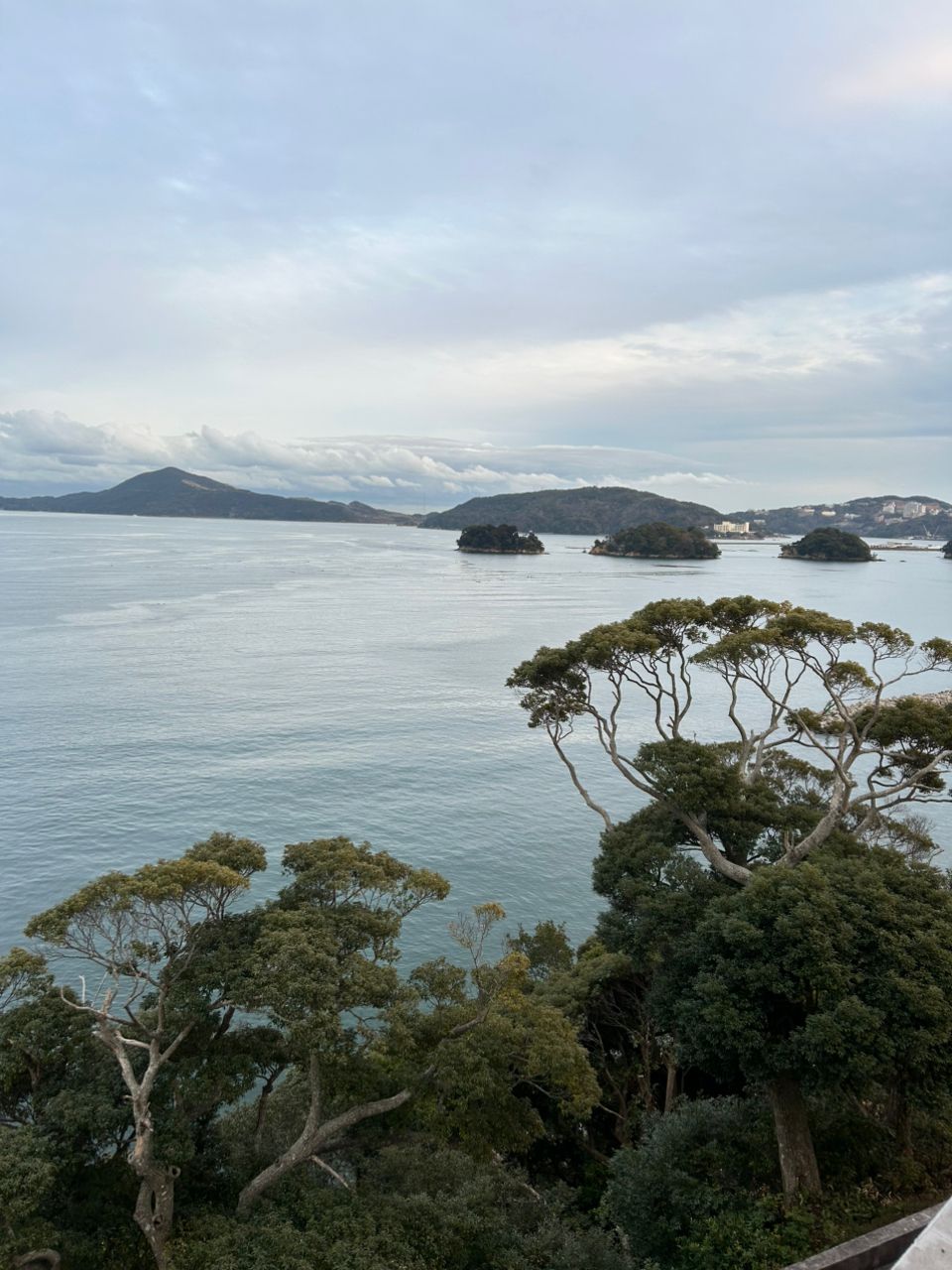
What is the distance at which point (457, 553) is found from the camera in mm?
181625

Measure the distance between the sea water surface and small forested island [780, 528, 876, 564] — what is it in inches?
3159

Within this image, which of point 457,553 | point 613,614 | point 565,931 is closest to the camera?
point 565,931

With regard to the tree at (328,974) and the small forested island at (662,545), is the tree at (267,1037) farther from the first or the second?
the small forested island at (662,545)

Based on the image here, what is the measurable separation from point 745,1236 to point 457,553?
174 metres

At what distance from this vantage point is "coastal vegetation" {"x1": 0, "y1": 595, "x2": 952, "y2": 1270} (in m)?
10.3

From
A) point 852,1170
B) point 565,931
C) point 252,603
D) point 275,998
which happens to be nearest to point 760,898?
point 852,1170

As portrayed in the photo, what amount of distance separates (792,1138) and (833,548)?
183854mm

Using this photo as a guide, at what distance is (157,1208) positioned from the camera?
10414 mm

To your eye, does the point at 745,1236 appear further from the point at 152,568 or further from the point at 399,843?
the point at 152,568

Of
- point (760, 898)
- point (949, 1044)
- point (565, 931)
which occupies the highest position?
point (760, 898)

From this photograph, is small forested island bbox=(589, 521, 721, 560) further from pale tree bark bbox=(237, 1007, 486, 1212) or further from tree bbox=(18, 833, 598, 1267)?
pale tree bark bbox=(237, 1007, 486, 1212)

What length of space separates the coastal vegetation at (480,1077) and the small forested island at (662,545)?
169648mm

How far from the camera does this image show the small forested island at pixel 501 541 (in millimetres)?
179625

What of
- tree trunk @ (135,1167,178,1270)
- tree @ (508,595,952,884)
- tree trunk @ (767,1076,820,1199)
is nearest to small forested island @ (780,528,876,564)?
tree @ (508,595,952,884)
